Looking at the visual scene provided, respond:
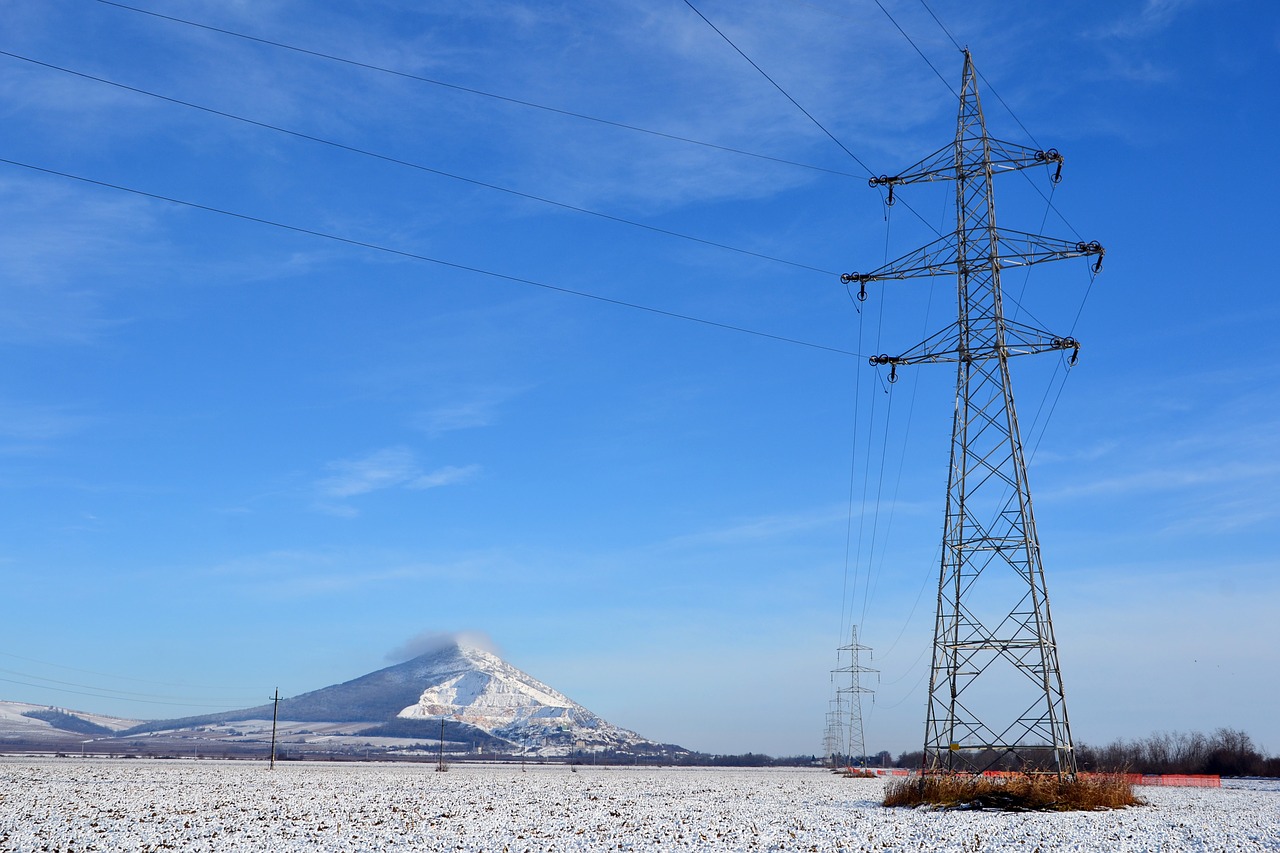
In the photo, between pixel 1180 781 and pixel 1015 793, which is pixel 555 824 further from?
pixel 1180 781

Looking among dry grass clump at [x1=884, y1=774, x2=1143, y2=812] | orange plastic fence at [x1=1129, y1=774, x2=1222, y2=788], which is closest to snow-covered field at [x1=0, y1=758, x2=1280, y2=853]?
dry grass clump at [x1=884, y1=774, x2=1143, y2=812]

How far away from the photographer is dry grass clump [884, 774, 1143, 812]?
38719mm

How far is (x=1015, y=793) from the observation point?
3894cm

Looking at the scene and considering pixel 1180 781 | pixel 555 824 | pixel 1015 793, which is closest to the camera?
→ pixel 555 824

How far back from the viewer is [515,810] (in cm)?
→ 4325

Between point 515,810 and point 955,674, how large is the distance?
17.7 meters

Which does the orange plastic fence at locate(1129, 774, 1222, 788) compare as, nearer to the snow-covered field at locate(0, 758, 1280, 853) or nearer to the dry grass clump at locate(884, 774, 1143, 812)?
the snow-covered field at locate(0, 758, 1280, 853)

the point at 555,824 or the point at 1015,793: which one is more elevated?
the point at 1015,793

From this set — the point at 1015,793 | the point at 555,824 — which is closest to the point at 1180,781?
the point at 1015,793

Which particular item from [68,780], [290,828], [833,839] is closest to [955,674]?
[833,839]

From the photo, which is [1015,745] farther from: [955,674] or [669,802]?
[669,802]

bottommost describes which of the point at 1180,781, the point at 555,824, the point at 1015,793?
the point at 1180,781

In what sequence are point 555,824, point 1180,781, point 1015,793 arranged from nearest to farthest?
point 555,824, point 1015,793, point 1180,781

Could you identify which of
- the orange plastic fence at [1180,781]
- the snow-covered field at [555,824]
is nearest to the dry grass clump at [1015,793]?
the snow-covered field at [555,824]
